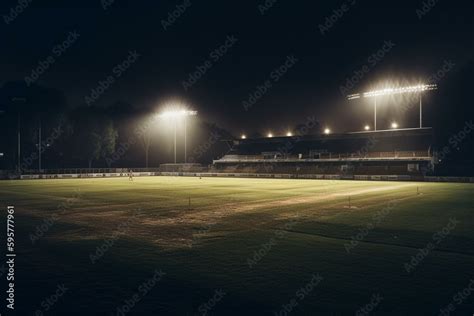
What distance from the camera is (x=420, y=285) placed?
8.62 meters

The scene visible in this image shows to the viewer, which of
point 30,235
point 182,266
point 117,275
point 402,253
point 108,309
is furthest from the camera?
point 30,235

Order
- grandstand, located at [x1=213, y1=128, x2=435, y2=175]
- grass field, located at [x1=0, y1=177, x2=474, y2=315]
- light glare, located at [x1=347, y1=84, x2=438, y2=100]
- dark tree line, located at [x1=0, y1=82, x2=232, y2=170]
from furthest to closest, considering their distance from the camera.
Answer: dark tree line, located at [x1=0, y1=82, x2=232, y2=170] → light glare, located at [x1=347, y1=84, x2=438, y2=100] → grandstand, located at [x1=213, y1=128, x2=435, y2=175] → grass field, located at [x1=0, y1=177, x2=474, y2=315]

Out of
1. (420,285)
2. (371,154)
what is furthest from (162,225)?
(371,154)

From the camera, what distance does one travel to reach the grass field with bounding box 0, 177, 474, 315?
761 cm

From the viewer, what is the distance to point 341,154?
64875mm

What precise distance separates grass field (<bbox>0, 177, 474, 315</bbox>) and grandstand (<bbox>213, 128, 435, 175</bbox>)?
3987cm

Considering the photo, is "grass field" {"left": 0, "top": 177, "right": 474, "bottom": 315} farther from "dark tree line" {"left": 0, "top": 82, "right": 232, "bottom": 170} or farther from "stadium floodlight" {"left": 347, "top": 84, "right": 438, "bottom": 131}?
"dark tree line" {"left": 0, "top": 82, "right": 232, "bottom": 170}

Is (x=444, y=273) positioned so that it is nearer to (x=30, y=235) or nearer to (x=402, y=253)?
(x=402, y=253)

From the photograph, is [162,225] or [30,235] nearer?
[30,235]

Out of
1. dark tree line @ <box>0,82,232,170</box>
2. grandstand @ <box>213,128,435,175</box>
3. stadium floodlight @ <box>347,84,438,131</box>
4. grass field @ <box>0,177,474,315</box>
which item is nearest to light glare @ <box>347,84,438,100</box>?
stadium floodlight @ <box>347,84,438,131</box>

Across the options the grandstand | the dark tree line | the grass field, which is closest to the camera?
the grass field

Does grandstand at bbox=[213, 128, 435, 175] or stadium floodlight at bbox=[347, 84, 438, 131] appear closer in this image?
grandstand at bbox=[213, 128, 435, 175]

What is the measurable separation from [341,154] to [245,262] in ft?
188

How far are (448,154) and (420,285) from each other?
203 feet
